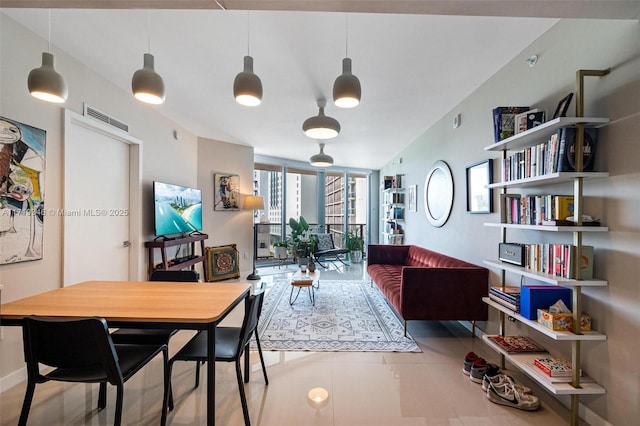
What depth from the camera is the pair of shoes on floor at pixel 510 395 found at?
1.80m

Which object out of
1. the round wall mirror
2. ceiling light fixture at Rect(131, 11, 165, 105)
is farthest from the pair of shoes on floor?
ceiling light fixture at Rect(131, 11, 165, 105)

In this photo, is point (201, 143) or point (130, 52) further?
point (201, 143)

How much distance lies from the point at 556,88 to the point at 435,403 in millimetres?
2430

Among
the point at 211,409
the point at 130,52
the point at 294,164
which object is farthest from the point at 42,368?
the point at 294,164

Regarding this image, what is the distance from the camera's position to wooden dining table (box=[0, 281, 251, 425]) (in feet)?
4.59

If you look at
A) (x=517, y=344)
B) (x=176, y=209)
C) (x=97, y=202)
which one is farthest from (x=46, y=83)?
(x=517, y=344)

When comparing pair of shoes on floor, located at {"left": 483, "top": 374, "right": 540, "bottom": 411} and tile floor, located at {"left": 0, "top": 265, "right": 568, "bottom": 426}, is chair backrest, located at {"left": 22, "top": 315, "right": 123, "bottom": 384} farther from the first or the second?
pair of shoes on floor, located at {"left": 483, "top": 374, "right": 540, "bottom": 411}

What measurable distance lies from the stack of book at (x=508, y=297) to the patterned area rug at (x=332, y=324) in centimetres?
89

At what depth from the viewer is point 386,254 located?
15.3 ft

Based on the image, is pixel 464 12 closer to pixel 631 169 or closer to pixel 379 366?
pixel 631 169

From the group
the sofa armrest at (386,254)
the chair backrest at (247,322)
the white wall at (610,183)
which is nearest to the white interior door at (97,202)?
the chair backrest at (247,322)

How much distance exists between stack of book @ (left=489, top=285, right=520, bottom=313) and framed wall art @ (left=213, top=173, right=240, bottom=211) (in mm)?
→ 4491

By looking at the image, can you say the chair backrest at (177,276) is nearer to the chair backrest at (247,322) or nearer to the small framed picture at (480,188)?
the chair backrest at (247,322)

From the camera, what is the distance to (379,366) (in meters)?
2.29
